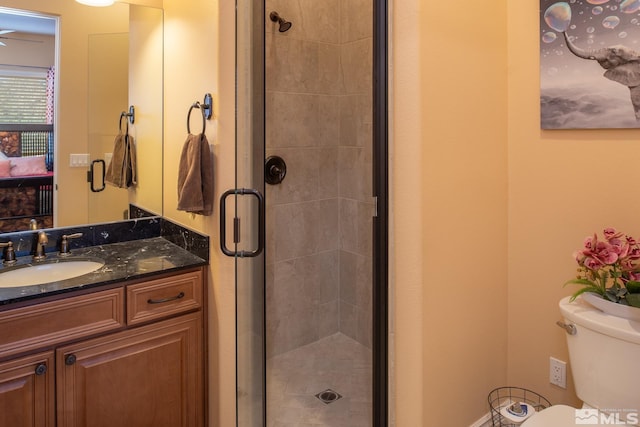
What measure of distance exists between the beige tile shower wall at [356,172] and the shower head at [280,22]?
0.42 m

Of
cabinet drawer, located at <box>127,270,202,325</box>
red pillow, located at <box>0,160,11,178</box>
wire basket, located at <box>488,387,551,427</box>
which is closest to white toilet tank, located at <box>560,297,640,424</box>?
wire basket, located at <box>488,387,551,427</box>

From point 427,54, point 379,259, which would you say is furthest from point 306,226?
point 427,54

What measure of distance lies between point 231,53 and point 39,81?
945 millimetres

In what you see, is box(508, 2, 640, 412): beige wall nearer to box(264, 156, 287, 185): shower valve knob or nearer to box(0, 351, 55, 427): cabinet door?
box(264, 156, 287, 185): shower valve knob

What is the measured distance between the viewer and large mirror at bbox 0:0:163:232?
2023 mm

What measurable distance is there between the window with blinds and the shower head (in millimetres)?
1116

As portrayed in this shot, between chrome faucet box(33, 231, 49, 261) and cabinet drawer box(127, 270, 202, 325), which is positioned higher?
chrome faucet box(33, 231, 49, 261)

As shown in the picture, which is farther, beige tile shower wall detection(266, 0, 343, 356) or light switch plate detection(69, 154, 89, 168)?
beige tile shower wall detection(266, 0, 343, 356)

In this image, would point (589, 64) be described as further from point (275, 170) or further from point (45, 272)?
point (45, 272)

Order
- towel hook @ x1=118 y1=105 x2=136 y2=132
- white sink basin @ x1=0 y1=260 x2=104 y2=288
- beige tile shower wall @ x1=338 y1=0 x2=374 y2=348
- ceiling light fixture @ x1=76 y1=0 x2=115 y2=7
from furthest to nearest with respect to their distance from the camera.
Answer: beige tile shower wall @ x1=338 y1=0 x2=374 y2=348 → towel hook @ x1=118 y1=105 x2=136 y2=132 → ceiling light fixture @ x1=76 y1=0 x2=115 y2=7 → white sink basin @ x1=0 y1=260 x2=104 y2=288

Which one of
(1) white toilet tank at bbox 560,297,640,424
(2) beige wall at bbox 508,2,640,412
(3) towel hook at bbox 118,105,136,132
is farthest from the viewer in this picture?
(3) towel hook at bbox 118,105,136,132

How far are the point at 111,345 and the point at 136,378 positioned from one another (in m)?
0.19

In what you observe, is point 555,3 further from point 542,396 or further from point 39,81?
point 39,81

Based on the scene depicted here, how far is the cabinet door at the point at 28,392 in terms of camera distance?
1580mm
